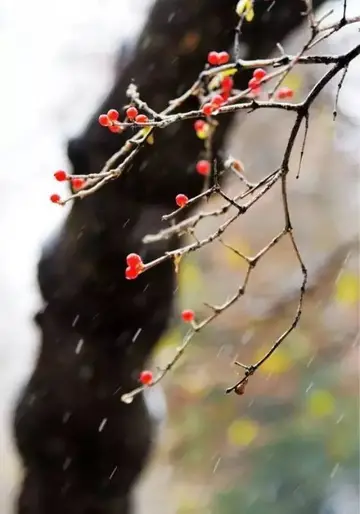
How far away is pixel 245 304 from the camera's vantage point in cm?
115

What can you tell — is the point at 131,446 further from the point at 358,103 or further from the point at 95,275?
the point at 358,103

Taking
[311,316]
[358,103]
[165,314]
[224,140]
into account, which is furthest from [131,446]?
[358,103]

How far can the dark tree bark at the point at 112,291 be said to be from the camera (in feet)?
2.18

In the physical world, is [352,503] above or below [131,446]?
below

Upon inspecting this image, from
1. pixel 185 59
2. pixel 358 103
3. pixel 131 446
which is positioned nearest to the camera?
pixel 185 59

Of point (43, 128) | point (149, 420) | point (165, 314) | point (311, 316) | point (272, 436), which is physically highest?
point (43, 128)

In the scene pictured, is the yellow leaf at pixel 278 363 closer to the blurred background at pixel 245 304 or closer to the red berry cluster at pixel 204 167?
the blurred background at pixel 245 304

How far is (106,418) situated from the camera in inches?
29.7

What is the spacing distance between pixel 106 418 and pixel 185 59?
0.38 meters

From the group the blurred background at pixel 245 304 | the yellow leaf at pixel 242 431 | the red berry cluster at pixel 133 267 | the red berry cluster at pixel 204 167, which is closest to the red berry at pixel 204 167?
the red berry cluster at pixel 204 167

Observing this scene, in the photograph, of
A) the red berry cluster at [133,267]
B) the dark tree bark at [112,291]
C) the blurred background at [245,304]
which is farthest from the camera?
the blurred background at [245,304]

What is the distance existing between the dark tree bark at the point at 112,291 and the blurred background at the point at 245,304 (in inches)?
12.5

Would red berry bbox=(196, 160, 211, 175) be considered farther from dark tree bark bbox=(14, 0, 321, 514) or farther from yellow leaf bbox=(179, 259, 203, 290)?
yellow leaf bbox=(179, 259, 203, 290)

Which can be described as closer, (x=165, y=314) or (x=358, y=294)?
(x=165, y=314)
